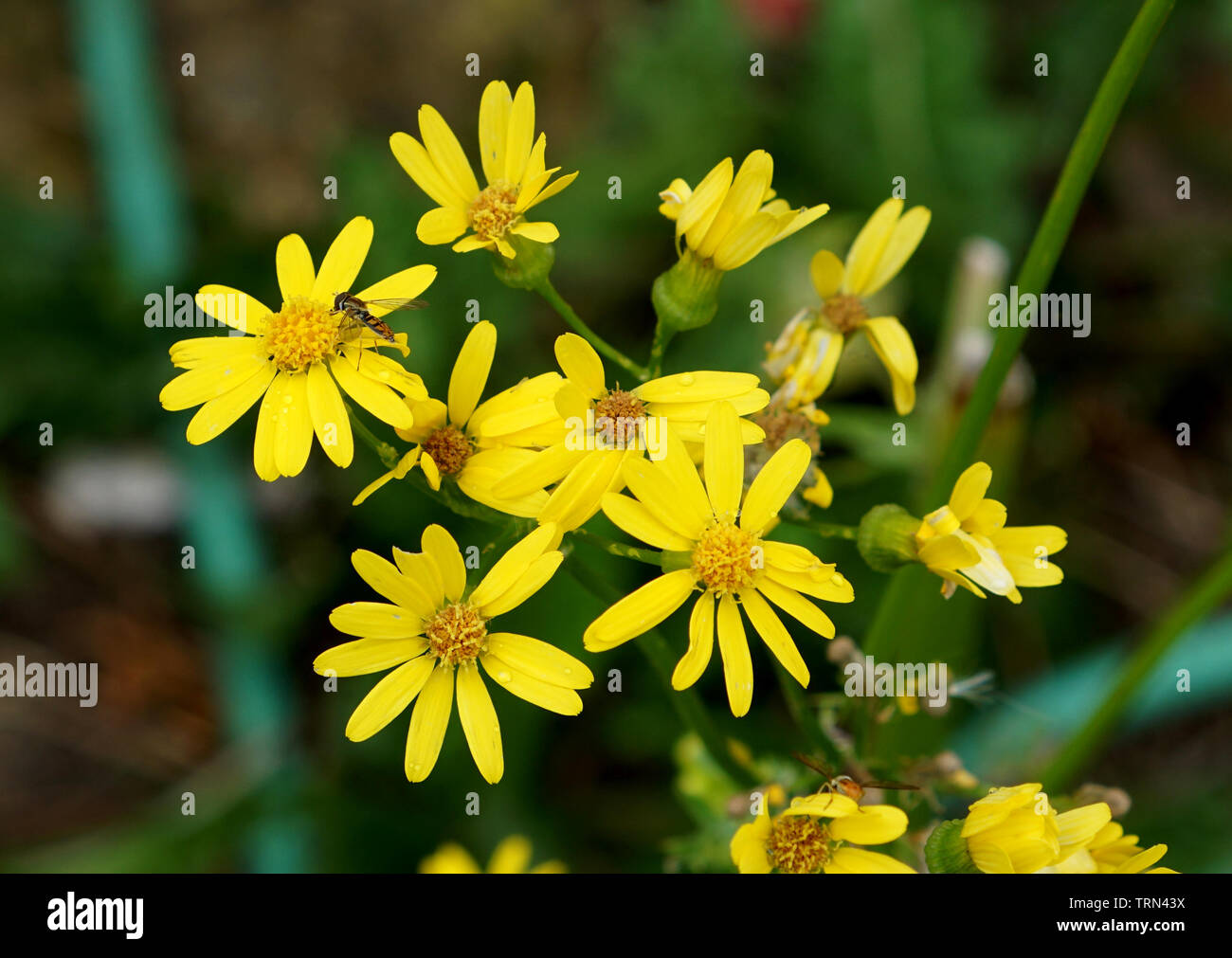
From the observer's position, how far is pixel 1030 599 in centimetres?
344

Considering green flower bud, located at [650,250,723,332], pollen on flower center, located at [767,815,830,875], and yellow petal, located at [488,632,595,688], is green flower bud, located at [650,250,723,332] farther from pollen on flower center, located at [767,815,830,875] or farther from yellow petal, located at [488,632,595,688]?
pollen on flower center, located at [767,815,830,875]

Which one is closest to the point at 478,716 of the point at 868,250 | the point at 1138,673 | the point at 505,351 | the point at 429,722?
the point at 429,722

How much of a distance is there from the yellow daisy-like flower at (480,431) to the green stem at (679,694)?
17 cm

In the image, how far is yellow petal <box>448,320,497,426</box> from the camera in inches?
65.7

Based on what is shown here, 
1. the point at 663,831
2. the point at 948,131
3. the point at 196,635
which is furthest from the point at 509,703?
the point at 948,131

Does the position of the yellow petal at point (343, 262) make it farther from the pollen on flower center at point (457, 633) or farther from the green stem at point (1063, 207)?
the green stem at point (1063, 207)

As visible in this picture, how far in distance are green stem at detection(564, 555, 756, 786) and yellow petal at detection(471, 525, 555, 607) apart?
0.10m

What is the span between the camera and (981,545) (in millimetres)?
1588

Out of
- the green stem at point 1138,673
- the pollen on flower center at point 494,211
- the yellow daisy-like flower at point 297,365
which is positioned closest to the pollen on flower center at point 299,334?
the yellow daisy-like flower at point 297,365

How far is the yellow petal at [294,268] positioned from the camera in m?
1.69

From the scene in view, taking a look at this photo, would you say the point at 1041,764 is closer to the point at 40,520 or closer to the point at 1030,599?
the point at 1030,599

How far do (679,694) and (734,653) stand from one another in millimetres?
232

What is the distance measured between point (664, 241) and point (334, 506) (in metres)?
1.50
